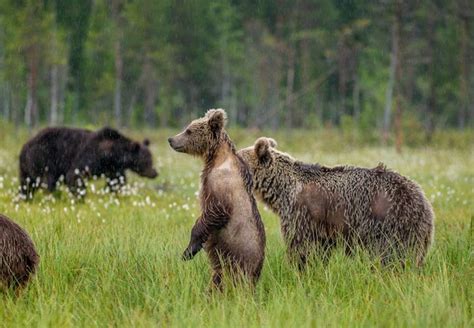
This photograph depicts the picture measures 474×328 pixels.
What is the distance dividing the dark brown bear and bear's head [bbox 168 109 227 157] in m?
5.97

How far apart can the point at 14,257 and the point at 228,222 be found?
1611 mm

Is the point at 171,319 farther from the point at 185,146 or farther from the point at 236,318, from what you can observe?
the point at 185,146

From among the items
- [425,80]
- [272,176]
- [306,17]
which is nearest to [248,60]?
[306,17]

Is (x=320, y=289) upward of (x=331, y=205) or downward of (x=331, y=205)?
downward

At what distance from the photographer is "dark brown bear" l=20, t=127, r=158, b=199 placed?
11.7 meters

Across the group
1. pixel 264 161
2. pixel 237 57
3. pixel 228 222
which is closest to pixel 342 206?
pixel 264 161

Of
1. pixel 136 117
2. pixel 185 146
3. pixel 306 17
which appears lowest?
pixel 136 117

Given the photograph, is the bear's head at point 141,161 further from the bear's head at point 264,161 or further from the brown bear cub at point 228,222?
the brown bear cub at point 228,222

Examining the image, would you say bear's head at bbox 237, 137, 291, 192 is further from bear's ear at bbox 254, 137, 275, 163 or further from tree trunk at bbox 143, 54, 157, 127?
tree trunk at bbox 143, 54, 157, 127

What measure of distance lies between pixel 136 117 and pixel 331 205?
52766mm

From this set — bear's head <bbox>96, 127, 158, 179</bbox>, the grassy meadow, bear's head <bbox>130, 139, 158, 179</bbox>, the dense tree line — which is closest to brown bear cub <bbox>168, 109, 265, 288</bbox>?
the grassy meadow

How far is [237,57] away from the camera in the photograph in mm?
49969

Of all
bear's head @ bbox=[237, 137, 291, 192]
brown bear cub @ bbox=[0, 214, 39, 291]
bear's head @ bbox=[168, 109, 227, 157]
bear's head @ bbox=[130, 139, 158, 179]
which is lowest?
bear's head @ bbox=[130, 139, 158, 179]

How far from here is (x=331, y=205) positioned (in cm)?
618
